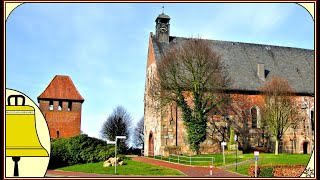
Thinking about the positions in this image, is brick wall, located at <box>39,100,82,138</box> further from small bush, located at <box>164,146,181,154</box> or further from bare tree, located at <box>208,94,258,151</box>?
bare tree, located at <box>208,94,258,151</box>

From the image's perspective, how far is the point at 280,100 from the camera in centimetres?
3916

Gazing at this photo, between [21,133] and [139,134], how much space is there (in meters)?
87.4

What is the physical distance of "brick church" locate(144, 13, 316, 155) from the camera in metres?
39.0

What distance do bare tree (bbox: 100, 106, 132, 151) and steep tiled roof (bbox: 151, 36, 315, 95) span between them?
135 ft

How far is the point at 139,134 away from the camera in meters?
96.3

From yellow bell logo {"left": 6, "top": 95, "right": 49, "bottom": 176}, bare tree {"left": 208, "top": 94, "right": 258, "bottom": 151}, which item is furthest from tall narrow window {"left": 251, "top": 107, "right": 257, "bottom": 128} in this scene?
yellow bell logo {"left": 6, "top": 95, "right": 49, "bottom": 176}

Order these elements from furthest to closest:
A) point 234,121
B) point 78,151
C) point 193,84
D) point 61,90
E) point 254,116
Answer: point 61,90 → point 254,116 → point 234,121 → point 193,84 → point 78,151

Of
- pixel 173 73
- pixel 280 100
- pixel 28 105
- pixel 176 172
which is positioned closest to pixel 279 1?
pixel 28 105

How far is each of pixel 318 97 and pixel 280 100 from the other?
2938cm

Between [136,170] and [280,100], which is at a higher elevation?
[280,100]

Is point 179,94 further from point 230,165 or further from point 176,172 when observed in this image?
point 176,172

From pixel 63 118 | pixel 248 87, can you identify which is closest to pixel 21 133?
pixel 248 87

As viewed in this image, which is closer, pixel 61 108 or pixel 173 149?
pixel 173 149

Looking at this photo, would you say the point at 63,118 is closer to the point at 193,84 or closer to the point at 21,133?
the point at 193,84
